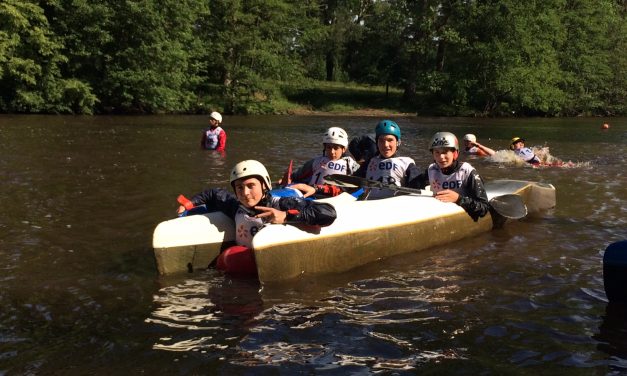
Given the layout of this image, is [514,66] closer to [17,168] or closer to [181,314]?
[17,168]

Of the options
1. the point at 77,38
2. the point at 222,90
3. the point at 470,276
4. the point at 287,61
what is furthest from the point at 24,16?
the point at 470,276

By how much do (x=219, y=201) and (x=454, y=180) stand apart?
9.84 feet

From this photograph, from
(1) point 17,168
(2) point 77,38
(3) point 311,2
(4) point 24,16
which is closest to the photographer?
(1) point 17,168

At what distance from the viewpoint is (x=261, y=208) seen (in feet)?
18.0

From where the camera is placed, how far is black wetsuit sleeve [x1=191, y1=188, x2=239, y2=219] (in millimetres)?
6047

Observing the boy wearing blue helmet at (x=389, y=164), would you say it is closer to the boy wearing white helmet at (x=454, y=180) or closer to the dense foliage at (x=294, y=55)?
the boy wearing white helmet at (x=454, y=180)

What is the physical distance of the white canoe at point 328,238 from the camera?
17.9 feet

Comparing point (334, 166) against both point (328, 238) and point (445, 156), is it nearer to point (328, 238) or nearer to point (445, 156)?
point (445, 156)

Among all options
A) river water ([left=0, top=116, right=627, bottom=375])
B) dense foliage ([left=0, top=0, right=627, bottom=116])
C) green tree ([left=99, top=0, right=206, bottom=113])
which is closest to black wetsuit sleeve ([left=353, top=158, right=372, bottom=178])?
river water ([left=0, top=116, right=627, bottom=375])

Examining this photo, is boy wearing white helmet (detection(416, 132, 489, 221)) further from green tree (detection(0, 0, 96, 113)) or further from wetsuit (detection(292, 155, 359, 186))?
green tree (detection(0, 0, 96, 113))

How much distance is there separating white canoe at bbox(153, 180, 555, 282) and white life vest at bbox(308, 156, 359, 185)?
0.71 m

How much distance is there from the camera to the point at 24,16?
89.1 ft

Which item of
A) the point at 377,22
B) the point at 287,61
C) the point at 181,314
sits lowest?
the point at 181,314

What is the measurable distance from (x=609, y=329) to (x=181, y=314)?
3253 mm
